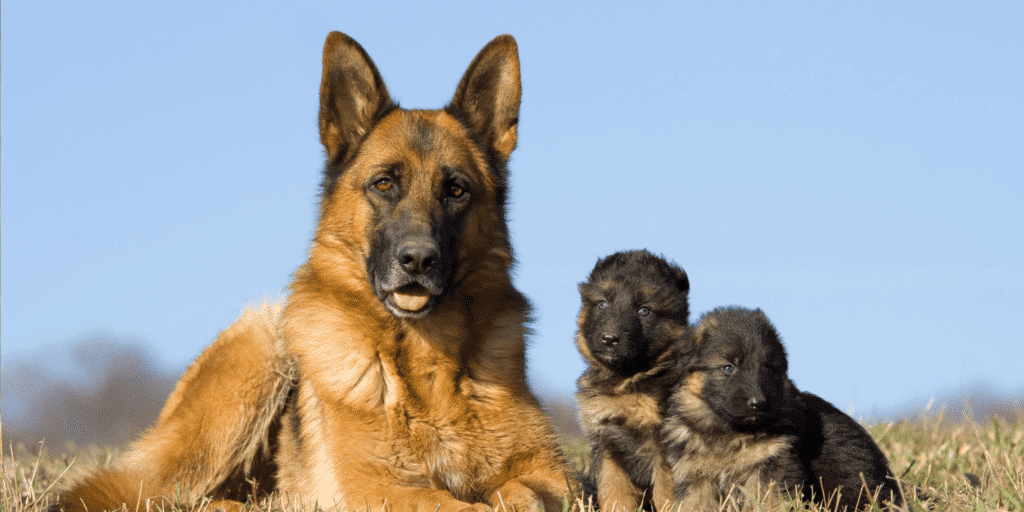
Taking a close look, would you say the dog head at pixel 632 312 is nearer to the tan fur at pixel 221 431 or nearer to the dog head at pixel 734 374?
the dog head at pixel 734 374

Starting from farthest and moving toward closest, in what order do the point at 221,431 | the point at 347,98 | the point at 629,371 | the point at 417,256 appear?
1. the point at 221,431
2. the point at 347,98
3. the point at 629,371
4. the point at 417,256

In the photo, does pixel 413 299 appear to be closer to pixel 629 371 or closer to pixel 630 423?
pixel 629 371

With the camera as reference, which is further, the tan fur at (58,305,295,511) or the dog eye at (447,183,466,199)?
the tan fur at (58,305,295,511)

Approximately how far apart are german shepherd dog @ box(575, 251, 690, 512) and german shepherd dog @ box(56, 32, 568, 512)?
1.20 ft

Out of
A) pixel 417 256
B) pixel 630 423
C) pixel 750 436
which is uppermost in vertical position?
pixel 417 256

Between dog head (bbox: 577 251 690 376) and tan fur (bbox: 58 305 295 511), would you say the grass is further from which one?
dog head (bbox: 577 251 690 376)

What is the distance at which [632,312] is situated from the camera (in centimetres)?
522

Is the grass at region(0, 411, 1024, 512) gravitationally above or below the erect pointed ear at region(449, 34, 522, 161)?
below

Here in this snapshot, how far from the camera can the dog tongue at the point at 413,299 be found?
4777mm

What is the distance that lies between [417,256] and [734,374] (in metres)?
1.98

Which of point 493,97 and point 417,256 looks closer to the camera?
point 417,256

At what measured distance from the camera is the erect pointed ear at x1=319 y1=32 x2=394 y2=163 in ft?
17.4

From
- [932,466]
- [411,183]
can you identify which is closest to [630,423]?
[411,183]

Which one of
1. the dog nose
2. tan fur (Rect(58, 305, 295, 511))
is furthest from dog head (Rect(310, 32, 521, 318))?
tan fur (Rect(58, 305, 295, 511))
